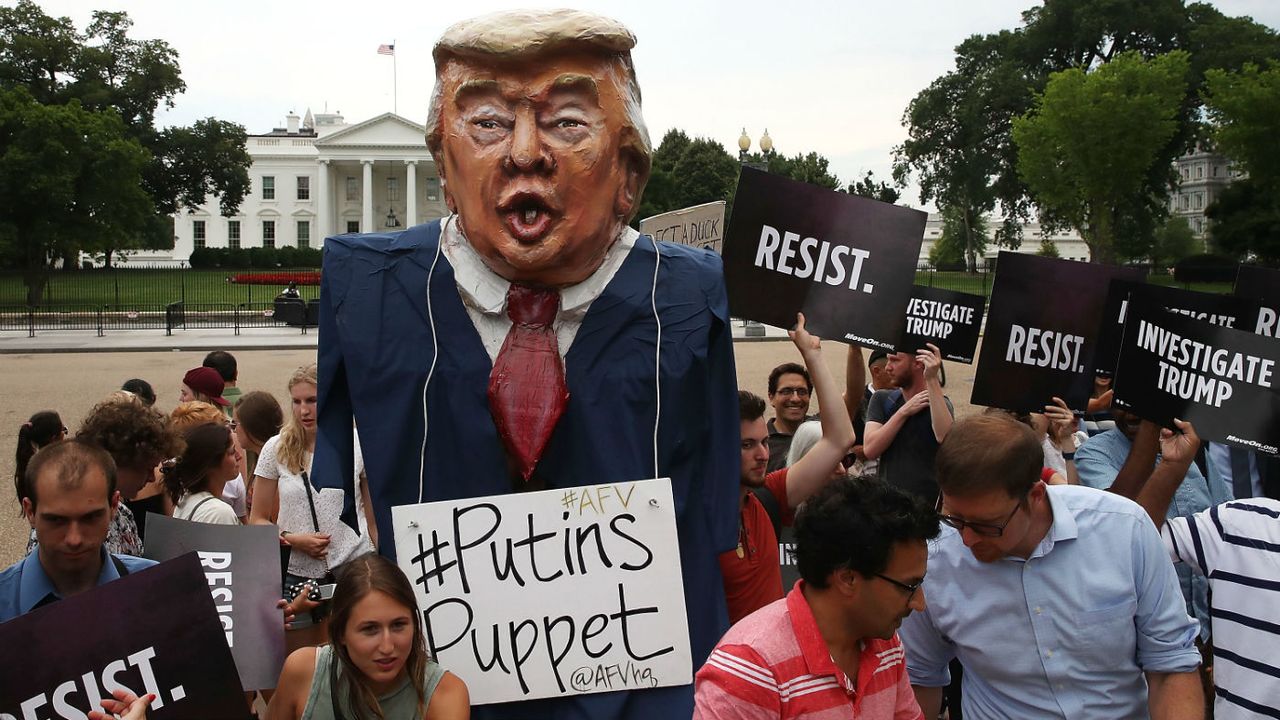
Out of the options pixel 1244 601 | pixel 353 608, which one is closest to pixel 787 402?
pixel 1244 601

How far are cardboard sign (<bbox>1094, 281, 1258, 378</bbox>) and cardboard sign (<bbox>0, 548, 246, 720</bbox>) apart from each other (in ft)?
11.2

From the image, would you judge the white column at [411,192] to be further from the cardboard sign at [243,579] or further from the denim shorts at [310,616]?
the cardboard sign at [243,579]

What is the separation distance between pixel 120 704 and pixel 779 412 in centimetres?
371

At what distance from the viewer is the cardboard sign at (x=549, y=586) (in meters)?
3.33

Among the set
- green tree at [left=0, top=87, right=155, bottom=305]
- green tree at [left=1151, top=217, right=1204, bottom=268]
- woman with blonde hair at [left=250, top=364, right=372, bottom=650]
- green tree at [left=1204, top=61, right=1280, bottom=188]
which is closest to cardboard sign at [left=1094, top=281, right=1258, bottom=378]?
woman with blonde hair at [left=250, top=364, right=372, bottom=650]

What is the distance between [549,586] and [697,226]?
428 centimetres

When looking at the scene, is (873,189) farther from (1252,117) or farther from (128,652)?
(128,652)

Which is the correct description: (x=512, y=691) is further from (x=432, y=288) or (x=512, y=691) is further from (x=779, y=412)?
(x=779, y=412)

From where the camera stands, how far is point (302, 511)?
4.84 m

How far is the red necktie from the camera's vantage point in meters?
3.50

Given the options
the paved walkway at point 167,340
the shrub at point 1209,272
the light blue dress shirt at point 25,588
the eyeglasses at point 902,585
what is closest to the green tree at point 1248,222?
the shrub at point 1209,272

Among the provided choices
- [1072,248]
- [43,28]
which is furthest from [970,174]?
[1072,248]

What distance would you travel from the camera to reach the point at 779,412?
589 cm

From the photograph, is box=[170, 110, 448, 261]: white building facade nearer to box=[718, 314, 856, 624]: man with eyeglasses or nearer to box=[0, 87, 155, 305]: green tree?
A: box=[0, 87, 155, 305]: green tree
